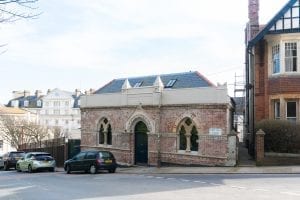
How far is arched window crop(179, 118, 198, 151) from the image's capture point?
29.2m

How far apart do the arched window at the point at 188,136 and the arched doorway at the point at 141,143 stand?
10.3 feet

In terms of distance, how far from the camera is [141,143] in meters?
32.5

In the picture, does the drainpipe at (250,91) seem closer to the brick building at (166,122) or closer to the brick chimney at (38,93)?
the brick building at (166,122)

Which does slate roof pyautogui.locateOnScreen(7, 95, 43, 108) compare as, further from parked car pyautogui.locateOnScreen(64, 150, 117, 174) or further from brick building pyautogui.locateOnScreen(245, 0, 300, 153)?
brick building pyautogui.locateOnScreen(245, 0, 300, 153)

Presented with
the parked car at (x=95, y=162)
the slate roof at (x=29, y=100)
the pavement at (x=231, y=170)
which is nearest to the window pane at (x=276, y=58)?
the pavement at (x=231, y=170)

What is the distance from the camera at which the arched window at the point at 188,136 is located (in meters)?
29.2

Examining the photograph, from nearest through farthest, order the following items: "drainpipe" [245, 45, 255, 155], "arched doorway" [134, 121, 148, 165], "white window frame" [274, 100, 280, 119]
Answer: "white window frame" [274, 100, 280, 119]
"arched doorway" [134, 121, 148, 165]
"drainpipe" [245, 45, 255, 155]

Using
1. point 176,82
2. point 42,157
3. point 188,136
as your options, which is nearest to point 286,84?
point 188,136

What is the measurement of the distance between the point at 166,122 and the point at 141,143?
9.83 ft

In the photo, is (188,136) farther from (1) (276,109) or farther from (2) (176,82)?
(1) (276,109)

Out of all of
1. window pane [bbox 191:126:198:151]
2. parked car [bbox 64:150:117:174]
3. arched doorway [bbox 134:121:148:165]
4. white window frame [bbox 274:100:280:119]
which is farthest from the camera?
arched doorway [bbox 134:121:148:165]

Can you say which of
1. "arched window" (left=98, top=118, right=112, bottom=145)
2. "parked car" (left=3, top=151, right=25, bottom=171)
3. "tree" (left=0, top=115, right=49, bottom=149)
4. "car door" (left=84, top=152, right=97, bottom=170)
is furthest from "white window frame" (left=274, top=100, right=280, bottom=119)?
"tree" (left=0, top=115, right=49, bottom=149)

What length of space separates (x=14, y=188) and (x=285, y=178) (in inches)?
474

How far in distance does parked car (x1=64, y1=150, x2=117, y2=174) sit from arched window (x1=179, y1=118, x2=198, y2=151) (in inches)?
180
